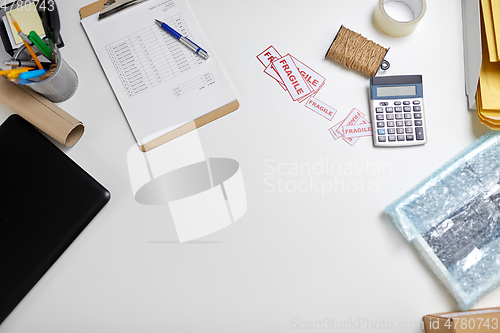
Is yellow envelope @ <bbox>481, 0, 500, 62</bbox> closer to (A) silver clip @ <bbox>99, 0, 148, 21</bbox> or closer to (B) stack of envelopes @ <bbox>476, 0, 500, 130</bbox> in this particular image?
(B) stack of envelopes @ <bbox>476, 0, 500, 130</bbox>

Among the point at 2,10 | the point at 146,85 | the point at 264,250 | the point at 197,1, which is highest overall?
the point at 2,10

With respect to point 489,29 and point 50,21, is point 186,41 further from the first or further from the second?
point 489,29

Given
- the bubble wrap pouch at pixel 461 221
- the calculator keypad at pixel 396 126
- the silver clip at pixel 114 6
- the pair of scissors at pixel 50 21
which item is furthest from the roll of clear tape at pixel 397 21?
the pair of scissors at pixel 50 21

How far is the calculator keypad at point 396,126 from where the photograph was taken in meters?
0.67

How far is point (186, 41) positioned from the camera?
708 millimetres

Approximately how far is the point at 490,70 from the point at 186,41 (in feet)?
1.92

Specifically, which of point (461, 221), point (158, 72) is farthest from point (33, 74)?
point (461, 221)

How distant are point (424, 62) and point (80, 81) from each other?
69 cm

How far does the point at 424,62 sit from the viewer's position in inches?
27.9

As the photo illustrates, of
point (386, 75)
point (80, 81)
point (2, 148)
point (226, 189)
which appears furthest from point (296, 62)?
point (2, 148)

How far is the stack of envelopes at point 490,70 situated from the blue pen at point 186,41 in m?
0.52

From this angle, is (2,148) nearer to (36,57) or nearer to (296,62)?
(36,57)

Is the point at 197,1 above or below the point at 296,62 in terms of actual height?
above

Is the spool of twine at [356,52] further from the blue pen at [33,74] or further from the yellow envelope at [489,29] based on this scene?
the blue pen at [33,74]
